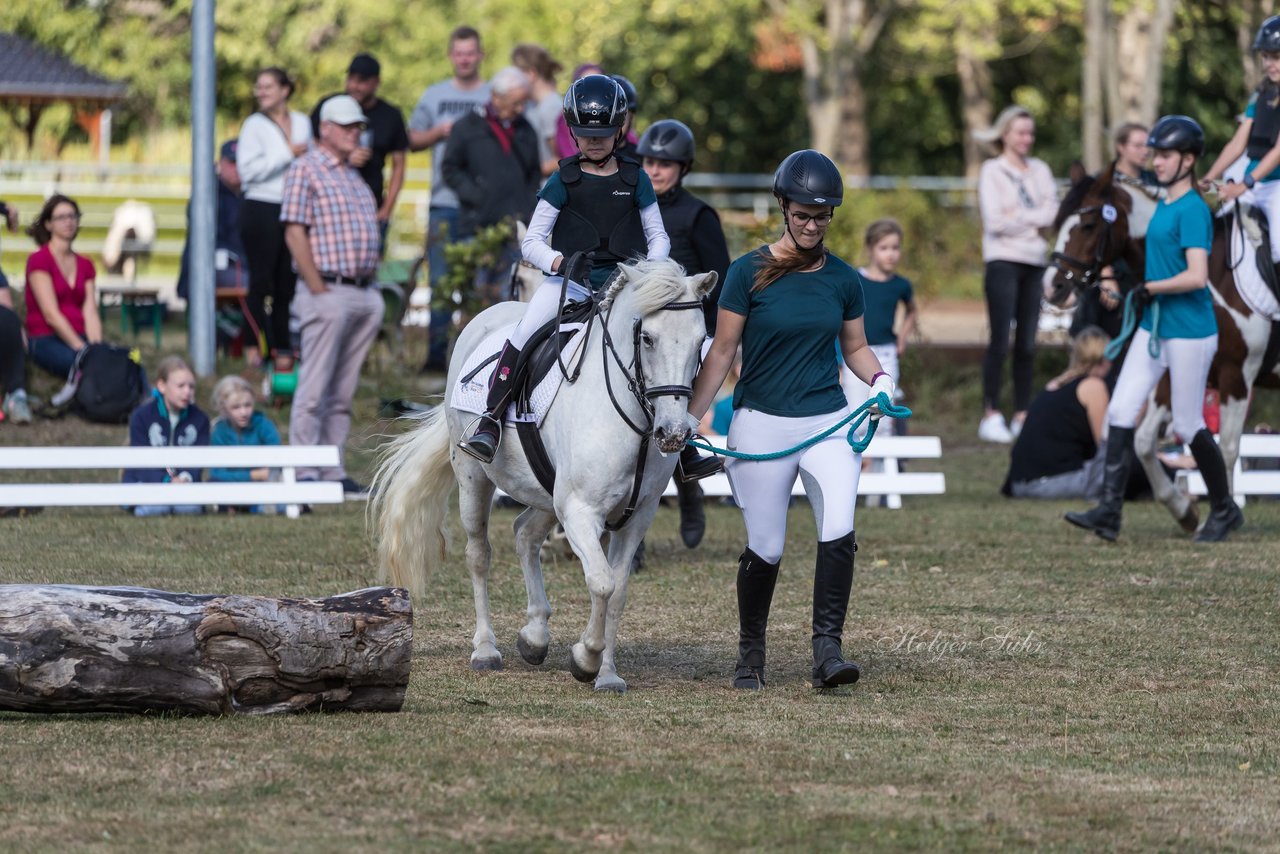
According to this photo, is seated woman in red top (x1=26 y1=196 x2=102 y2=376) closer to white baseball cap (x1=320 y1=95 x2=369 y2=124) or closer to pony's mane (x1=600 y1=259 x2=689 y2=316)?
white baseball cap (x1=320 y1=95 x2=369 y2=124)

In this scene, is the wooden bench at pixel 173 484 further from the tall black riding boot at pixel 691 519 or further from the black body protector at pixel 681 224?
the black body protector at pixel 681 224

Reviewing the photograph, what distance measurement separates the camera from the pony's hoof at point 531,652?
8.08 m

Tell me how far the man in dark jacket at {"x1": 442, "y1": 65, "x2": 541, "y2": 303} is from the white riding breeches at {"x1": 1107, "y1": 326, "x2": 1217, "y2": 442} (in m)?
5.60

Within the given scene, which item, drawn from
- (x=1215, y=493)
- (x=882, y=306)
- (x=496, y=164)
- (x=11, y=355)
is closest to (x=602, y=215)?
(x=1215, y=493)

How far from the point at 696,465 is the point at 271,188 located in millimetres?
8500

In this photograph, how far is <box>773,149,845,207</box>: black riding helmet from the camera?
7441 millimetres

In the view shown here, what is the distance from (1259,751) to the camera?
21.6 feet

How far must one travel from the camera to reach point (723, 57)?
43.6m

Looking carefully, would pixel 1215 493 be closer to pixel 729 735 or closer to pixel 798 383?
pixel 798 383

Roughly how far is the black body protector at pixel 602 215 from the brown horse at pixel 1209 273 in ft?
16.5

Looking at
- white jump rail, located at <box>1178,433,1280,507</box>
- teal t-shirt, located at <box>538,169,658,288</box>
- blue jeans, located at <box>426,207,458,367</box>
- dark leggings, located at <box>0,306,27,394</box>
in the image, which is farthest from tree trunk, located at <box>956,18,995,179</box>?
teal t-shirt, located at <box>538,169,658,288</box>

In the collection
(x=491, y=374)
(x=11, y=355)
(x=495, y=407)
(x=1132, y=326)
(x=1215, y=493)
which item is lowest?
(x=1215, y=493)

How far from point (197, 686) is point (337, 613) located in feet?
1.73

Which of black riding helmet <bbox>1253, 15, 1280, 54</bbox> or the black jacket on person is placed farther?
the black jacket on person
